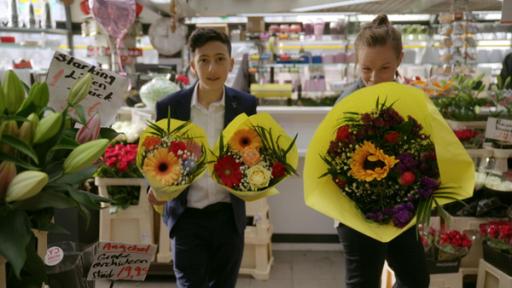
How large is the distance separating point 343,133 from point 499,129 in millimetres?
1576

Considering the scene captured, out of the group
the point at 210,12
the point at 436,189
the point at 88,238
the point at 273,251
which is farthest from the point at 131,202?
the point at 210,12

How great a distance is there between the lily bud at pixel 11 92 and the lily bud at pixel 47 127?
72 mm

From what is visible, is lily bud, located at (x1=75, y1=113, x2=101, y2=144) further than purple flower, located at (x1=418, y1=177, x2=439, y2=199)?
No

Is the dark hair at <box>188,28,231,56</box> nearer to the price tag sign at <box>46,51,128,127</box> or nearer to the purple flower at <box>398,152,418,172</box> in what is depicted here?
the price tag sign at <box>46,51,128,127</box>

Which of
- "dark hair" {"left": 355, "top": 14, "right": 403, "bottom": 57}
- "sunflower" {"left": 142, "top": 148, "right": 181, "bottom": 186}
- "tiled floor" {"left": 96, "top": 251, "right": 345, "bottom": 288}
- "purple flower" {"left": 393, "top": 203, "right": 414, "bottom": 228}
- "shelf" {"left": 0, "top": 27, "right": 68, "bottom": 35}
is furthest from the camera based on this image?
"shelf" {"left": 0, "top": 27, "right": 68, "bottom": 35}

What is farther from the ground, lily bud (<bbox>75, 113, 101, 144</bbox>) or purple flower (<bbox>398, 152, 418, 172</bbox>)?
lily bud (<bbox>75, 113, 101, 144</bbox>)

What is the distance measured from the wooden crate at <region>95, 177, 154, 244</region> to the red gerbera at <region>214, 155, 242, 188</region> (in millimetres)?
1467

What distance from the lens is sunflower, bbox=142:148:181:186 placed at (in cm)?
149

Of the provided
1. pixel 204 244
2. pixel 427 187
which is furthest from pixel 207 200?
pixel 427 187

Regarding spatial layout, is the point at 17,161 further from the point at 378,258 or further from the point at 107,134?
the point at 378,258

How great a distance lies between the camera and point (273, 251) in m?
3.67

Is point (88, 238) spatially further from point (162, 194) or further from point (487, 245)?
point (487, 245)

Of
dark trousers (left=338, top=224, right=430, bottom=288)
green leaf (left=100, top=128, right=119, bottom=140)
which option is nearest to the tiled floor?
dark trousers (left=338, top=224, right=430, bottom=288)

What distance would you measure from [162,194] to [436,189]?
0.84 meters
